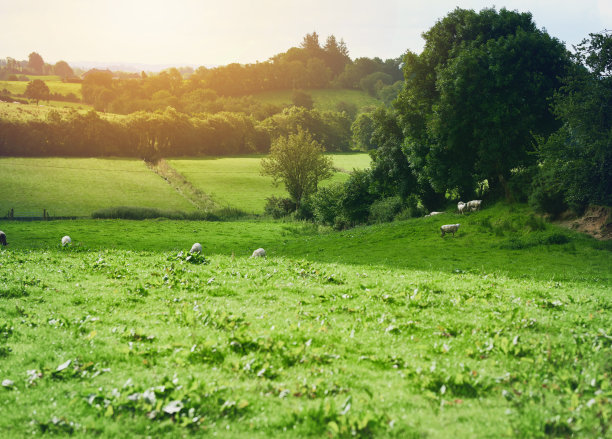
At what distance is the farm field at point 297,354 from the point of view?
7.22 meters

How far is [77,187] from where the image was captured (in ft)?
271

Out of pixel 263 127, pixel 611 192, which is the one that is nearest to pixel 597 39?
pixel 611 192

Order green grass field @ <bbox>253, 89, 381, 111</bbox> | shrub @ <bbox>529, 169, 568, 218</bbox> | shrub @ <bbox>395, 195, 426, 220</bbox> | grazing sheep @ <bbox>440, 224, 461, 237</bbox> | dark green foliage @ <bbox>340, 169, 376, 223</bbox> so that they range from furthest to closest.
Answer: green grass field @ <bbox>253, 89, 381, 111</bbox>
dark green foliage @ <bbox>340, 169, 376, 223</bbox>
shrub @ <bbox>395, 195, 426, 220</bbox>
grazing sheep @ <bbox>440, 224, 461, 237</bbox>
shrub @ <bbox>529, 169, 568, 218</bbox>

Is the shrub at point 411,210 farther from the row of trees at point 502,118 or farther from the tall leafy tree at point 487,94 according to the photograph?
the tall leafy tree at point 487,94

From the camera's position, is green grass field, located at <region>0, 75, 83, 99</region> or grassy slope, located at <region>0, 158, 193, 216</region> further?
green grass field, located at <region>0, 75, 83, 99</region>

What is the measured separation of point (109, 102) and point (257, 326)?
158 m

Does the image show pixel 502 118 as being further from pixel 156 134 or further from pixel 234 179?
pixel 156 134

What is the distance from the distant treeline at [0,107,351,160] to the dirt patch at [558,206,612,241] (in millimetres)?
98245

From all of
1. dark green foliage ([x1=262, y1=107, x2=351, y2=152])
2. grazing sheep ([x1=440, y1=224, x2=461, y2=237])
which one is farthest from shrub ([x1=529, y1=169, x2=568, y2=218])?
dark green foliage ([x1=262, y1=107, x2=351, y2=152])

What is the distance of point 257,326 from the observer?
11.5m

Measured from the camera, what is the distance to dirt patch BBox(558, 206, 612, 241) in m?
31.5

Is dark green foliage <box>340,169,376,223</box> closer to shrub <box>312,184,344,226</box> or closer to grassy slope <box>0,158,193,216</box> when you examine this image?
shrub <box>312,184,344,226</box>

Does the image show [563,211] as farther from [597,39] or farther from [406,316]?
[406,316]

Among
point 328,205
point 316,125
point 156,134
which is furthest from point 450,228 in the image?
point 316,125
